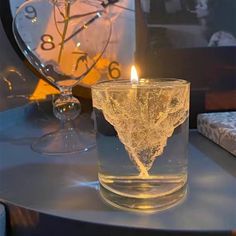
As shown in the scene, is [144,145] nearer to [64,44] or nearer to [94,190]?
[94,190]

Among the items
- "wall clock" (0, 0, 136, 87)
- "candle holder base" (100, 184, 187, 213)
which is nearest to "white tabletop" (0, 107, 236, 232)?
"candle holder base" (100, 184, 187, 213)

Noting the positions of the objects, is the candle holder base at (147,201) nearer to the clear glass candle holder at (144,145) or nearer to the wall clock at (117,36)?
the clear glass candle holder at (144,145)

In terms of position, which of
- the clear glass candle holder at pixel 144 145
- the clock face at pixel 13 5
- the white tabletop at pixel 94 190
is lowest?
the white tabletop at pixel 94 190

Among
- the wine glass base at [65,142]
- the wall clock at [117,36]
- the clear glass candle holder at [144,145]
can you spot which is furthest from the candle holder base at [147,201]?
the wall clock at [117,36]

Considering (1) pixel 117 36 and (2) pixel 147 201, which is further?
(1) pixel 117 36

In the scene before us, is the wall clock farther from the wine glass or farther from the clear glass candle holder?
the clear glass candle holder

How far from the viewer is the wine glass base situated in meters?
0.51

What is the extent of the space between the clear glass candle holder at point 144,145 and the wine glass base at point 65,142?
0.52 feet

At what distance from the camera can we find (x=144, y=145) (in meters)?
0.35

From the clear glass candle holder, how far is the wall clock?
33 centimetres

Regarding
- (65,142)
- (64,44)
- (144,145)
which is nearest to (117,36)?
(64,44)

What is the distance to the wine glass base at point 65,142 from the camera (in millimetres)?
515

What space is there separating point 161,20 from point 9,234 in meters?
0.39

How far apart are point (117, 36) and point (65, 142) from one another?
0.24 m
